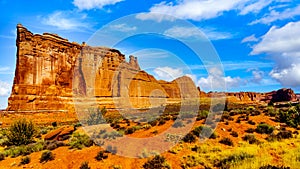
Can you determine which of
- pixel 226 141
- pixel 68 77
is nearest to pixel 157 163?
pixel 226 141

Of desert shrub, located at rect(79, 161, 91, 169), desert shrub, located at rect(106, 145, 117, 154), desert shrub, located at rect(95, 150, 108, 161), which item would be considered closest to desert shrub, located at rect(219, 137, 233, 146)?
desert shrub, located at rect(106, 145, 117, 154)

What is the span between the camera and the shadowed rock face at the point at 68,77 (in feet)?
205

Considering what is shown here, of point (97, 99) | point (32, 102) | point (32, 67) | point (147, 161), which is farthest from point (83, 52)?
point (147, 161)

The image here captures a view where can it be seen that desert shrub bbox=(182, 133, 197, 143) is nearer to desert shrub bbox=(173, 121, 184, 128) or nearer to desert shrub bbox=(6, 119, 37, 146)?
desert shrub bbox=(173, 121, 184, 128)

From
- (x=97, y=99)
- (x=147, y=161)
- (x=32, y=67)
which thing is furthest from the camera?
(x=97, y=99)

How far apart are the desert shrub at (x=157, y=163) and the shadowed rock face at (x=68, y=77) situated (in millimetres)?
30697

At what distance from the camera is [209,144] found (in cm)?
1482

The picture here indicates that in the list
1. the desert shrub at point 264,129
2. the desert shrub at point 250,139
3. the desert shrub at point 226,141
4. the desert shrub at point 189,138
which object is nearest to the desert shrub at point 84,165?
the desert shrub at point 189,138

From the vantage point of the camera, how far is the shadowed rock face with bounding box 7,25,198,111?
205 feet

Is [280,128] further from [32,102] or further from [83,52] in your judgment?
[83,52]

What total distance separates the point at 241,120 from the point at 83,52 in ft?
241

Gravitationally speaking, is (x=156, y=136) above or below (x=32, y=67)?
below

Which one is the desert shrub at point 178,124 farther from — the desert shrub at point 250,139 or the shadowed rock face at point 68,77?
the shadowed rock face at point 68,77

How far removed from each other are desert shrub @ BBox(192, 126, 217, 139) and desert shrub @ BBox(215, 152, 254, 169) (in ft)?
11.9
